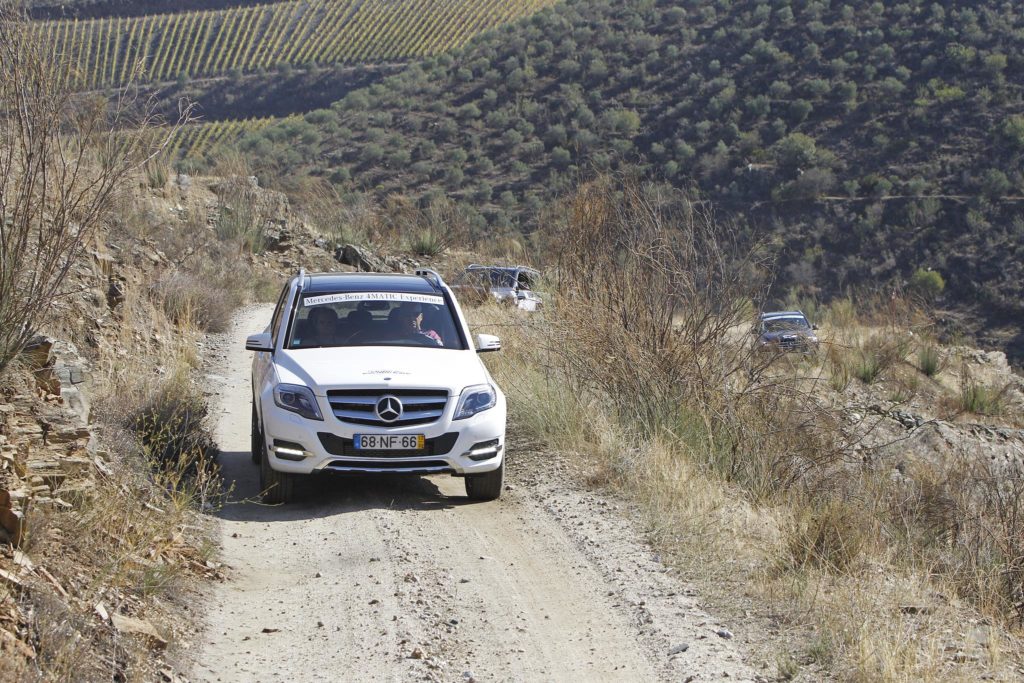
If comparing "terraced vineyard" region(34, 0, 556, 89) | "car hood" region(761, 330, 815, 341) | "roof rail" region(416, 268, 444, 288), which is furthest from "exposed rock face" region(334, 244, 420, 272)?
"terraced vineyard" region(34, 0, 556, 89)

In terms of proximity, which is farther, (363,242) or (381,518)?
(363,242)

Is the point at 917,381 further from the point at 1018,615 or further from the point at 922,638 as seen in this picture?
the point at 922,638

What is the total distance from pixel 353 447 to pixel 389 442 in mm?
256

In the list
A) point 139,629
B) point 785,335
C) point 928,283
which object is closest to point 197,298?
point 785,335

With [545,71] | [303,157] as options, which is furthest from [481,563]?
[545,71]

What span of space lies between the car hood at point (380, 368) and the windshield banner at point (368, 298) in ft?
1.82

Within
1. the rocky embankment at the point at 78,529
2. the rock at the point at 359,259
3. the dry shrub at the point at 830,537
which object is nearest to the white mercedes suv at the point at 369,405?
the rocky embankment at the point at 78,529

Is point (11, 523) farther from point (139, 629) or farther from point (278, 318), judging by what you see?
point (278, 318)

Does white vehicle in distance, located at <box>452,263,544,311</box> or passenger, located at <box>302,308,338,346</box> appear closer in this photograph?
passenger, located at <box>302,308,338,346</box>

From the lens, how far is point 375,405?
8.09 metres

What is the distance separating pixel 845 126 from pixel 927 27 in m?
7.79

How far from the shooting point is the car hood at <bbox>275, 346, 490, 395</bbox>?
8.16 metres

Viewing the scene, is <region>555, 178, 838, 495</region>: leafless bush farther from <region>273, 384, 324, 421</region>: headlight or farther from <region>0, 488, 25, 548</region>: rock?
<region>0, 488, 25, 548</region>: rock

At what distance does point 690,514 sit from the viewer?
7.70 m
